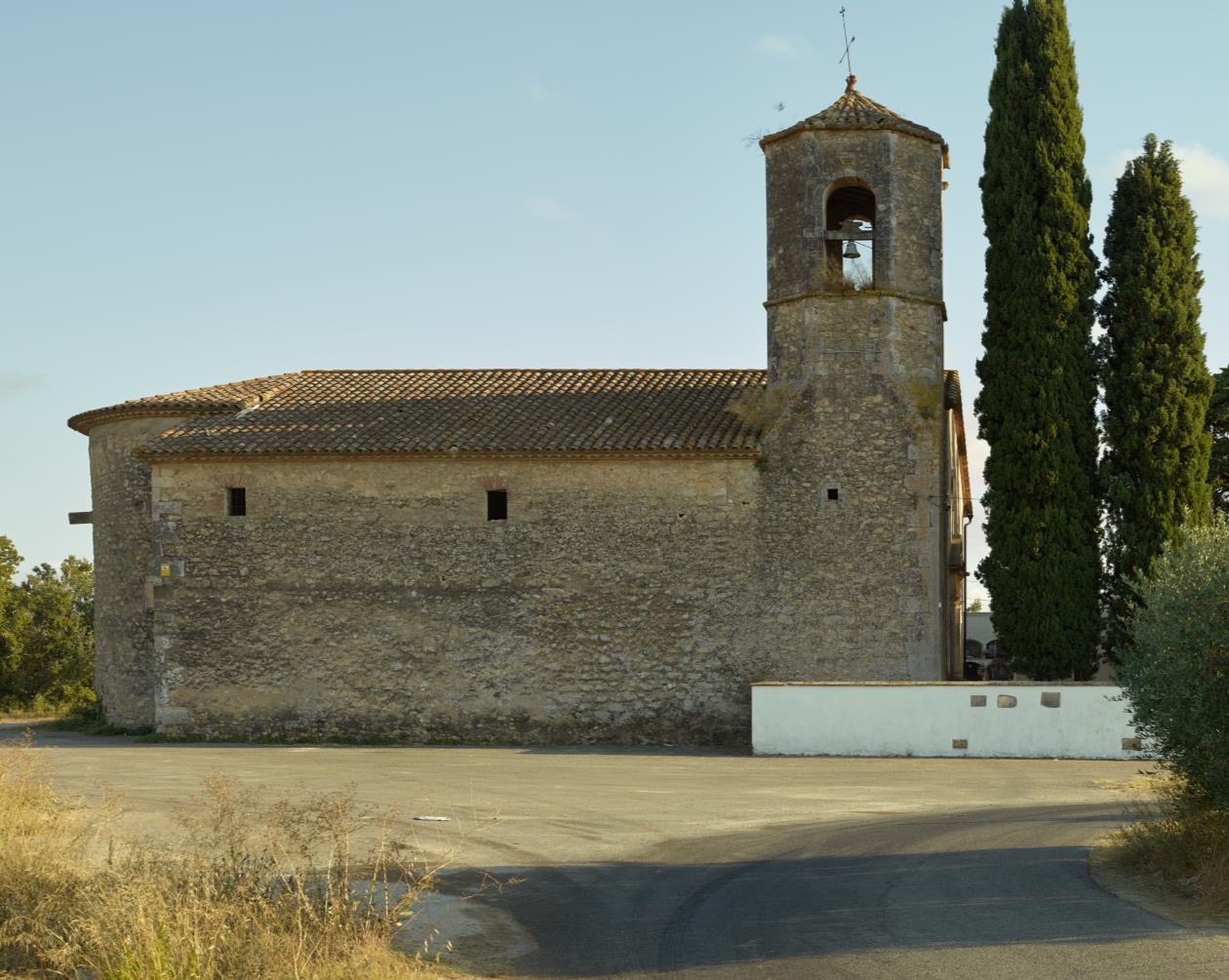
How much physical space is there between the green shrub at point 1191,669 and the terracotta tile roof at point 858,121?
1471 cm

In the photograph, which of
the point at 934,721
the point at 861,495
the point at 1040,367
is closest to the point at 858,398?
the point at 861,495

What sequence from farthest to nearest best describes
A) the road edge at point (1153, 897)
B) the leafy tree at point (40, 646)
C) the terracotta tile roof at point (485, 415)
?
the leafy tree at point (40, 646) < the terracotta tile roof at point (485, 415) < the road edge at point (1153, 897)

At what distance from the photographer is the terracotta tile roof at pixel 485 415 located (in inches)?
960

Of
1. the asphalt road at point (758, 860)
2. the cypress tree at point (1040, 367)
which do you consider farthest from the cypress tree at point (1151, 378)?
the asphalt road at point (758, 860)

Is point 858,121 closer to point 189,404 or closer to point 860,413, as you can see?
point 860,413

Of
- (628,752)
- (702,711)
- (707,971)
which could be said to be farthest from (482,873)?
(702,711)

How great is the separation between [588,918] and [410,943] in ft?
4.61

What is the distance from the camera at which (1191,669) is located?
35.0 ft

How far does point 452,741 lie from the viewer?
2414 cm

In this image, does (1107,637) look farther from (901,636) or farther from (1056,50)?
(1056,50)

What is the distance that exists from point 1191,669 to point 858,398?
14101mm

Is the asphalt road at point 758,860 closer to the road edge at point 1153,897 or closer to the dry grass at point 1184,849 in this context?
the road edge at point 1153,897

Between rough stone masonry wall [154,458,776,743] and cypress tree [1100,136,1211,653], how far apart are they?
5666 mm

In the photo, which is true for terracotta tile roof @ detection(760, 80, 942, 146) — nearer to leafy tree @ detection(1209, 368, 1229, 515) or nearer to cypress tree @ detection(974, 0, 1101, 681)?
cypress tree @ detection(974, 0, 1101, 681)
